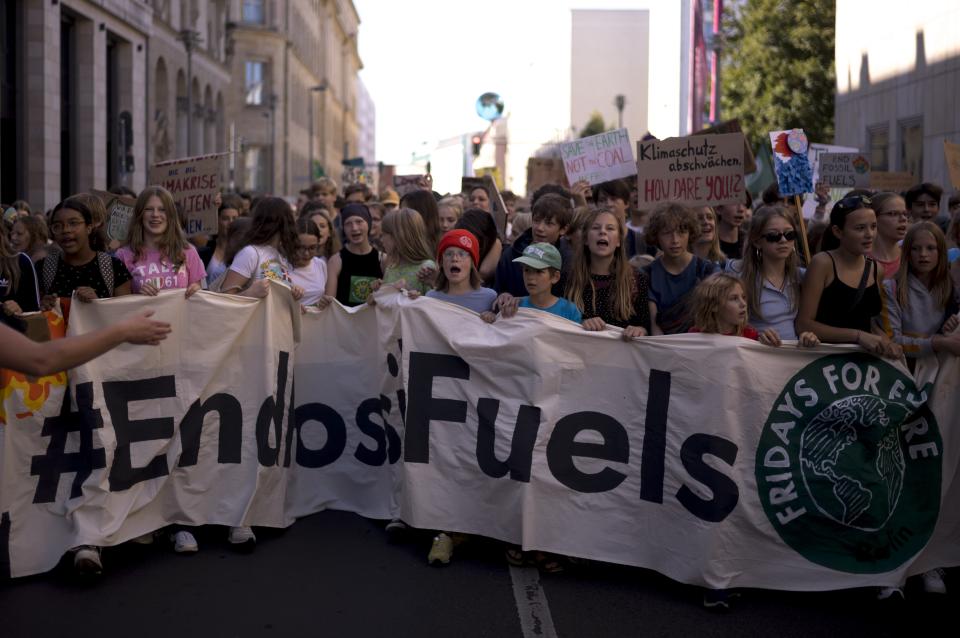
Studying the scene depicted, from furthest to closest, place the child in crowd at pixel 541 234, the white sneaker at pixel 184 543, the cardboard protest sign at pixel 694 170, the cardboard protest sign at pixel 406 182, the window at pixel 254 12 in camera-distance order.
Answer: the window at pixel 254 12 → the cardboard protest sign at pixel 406 182 → the cardboard protest sign at pixel 694 170 → the child in crowd at pixel 541 234 → the white sneaker at pixel 184 543

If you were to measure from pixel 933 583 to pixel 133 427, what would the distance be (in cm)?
416

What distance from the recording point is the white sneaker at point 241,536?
6.51m

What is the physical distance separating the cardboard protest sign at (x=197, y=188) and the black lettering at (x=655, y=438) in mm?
4853

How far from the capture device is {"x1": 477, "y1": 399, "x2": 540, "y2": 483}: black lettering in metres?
6.22

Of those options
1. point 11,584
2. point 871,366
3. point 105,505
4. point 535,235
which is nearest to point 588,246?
point 535,235

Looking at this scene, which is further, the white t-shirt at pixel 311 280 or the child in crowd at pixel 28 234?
the child in crowd at pixel 28 234

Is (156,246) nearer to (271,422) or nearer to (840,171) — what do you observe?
(271,422)

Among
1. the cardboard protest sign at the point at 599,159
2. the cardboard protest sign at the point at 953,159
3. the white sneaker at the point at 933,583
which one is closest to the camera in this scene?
the white sneaker at the point at 933,583

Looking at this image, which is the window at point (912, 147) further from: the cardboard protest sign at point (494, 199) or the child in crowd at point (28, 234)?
the child in crowd at point (28, 234)

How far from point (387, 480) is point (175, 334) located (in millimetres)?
1557

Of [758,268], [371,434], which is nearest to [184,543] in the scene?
[371,434]

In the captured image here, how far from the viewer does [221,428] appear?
22.1ft

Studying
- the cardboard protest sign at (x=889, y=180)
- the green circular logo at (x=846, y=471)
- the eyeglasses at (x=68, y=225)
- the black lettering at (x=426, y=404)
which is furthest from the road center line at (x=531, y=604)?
the cardboard protest sign at (x=889, y=180)

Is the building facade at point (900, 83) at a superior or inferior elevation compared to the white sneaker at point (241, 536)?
superior
